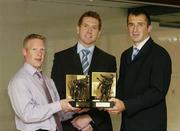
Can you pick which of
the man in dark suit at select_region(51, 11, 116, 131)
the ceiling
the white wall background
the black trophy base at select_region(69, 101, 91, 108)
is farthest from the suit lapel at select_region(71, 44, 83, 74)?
the ceiling

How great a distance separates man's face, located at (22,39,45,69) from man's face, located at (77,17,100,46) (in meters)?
0.38

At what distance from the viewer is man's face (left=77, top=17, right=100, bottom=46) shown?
2.76 metres

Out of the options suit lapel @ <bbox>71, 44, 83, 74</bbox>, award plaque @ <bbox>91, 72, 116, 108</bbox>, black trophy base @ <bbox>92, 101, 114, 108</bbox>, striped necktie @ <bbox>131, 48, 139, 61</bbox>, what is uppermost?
striped necktie @ <bbox>131, 48, 139, 61</bbox>

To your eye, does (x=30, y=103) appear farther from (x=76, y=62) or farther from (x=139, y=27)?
(x=139, y=27)

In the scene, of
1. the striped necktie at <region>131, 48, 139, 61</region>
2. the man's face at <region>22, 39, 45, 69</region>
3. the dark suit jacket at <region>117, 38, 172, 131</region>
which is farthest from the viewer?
the striped necktie at <region>131, 48, 139, 61</region>

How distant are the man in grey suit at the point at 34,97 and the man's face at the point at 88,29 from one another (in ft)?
1.22

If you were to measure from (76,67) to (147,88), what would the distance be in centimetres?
48

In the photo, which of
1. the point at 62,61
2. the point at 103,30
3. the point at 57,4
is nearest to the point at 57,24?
the point at 57,4

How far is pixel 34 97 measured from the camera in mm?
2410

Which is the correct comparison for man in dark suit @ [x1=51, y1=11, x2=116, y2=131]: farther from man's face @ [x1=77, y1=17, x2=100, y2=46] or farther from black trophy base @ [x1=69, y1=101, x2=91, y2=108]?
black trophy base @ [x1=69, y1=101, x2=91, y2=108]

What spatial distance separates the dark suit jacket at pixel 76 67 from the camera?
2.77m

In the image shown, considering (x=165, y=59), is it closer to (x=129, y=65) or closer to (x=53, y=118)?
(x=129, y=65)

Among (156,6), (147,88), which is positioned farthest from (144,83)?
(156,6)

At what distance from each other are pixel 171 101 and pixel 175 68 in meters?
0.39
